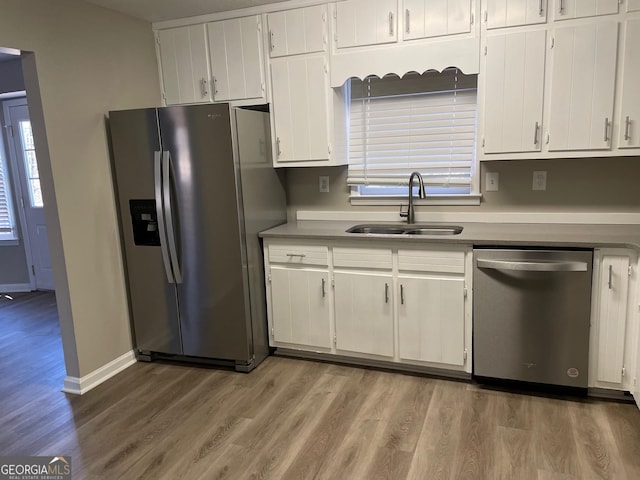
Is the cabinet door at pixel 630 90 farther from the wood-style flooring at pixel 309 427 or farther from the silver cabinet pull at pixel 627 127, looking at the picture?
the wood-style flooring at pixel 309 427

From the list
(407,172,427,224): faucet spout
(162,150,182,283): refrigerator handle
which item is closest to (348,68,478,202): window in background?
(407,172,427,224): faucet spout

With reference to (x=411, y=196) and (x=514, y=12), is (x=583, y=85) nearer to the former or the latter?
(x=514, y=12)

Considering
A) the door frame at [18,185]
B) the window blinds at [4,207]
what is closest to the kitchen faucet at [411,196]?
the door frame at [18,185]

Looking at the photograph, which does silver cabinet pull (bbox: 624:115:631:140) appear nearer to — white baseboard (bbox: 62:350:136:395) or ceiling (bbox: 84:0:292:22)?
ceiling (bbox: 84:0:292:22)

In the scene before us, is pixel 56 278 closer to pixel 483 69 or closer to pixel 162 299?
pixel 162 299

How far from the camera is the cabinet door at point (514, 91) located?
2.69 m

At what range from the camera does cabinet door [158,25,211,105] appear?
337cm

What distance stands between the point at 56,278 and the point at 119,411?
2.86 feet

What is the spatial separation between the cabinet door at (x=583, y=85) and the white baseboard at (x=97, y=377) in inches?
119

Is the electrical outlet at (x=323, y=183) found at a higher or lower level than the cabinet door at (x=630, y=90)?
lower

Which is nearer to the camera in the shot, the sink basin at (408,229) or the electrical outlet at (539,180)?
the electrical outlet at (539,180)

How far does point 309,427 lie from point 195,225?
139 cm

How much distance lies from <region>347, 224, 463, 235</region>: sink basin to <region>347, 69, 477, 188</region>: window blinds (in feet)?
1.01

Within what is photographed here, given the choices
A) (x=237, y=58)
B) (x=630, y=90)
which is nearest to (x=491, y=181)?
(x=630, y=90)
